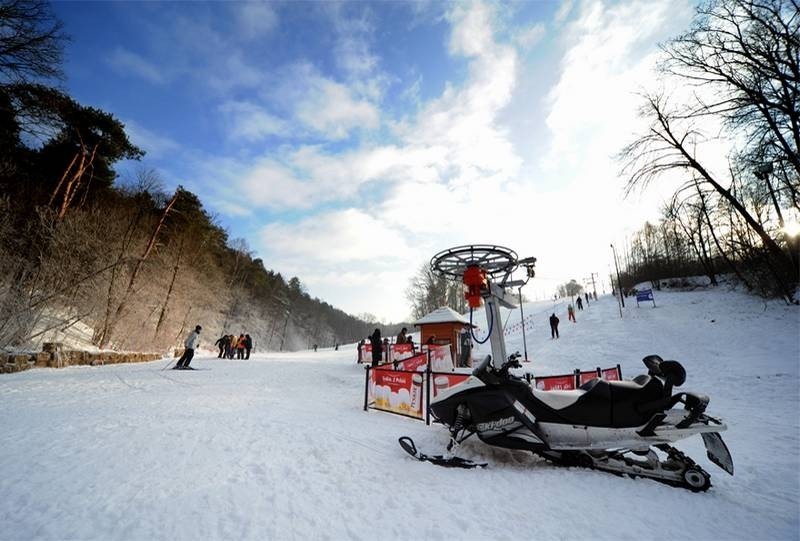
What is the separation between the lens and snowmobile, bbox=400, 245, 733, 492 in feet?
10.1

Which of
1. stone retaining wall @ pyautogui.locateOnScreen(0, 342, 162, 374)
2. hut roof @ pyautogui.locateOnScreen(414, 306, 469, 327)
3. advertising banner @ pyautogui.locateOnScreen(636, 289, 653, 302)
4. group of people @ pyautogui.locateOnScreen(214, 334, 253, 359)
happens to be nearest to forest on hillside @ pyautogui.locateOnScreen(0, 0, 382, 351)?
stone retaining wall @ pyautogui.locateOnScreen(0, 342, 162, 374)

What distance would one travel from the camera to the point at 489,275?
6.19m

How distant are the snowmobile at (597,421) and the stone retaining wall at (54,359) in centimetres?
1443

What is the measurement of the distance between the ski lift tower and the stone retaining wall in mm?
14474

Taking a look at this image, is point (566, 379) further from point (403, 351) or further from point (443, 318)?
point (443, 318)

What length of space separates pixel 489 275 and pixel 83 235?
18782mm

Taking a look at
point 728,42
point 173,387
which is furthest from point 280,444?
point 728,42

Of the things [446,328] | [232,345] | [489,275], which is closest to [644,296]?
[446,328]

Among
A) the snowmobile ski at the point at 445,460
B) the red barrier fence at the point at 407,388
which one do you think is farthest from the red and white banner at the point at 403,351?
the snowmobile ski at the point at 445,460

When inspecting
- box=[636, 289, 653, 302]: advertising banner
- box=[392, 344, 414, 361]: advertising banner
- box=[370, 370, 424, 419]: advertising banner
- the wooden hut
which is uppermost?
box=[636, 289, 653, 302]: advertising banner

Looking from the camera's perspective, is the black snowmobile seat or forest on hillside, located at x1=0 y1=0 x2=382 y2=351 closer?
the black snowmobile seat

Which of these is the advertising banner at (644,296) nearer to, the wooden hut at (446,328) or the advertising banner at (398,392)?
the wooden hut at (446,328)

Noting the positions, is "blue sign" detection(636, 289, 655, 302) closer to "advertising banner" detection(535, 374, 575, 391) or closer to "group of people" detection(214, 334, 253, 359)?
"advertising banner" detection(535, 374, 575, 391)

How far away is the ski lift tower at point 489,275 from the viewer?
5645 mm
